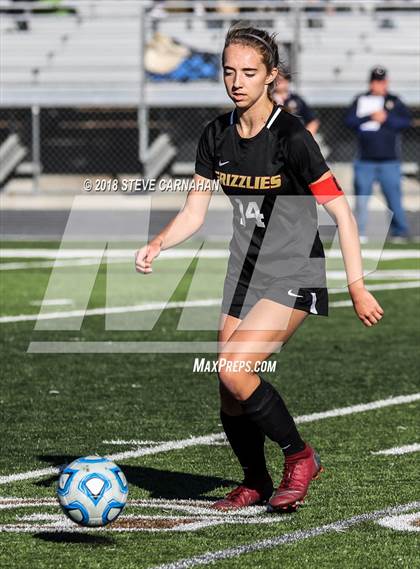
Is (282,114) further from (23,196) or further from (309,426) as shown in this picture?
(23,196)

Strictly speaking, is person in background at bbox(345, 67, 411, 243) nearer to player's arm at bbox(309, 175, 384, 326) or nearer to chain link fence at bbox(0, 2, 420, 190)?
chain link fence at bbox(0, 2, 420, 190)

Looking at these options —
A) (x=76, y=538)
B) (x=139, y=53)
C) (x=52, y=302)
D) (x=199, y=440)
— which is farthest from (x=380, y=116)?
(x=76, y=538)

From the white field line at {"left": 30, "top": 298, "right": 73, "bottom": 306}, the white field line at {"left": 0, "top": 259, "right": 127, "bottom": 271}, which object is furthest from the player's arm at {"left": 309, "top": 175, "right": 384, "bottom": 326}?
the white field line at {"left": 0, "top": 259, "right": 127, "bottom": 271}

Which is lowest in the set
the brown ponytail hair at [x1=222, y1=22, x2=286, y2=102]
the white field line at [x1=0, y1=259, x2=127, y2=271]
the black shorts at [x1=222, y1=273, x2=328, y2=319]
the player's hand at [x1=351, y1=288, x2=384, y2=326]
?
the white field line at [x1=0, y1=259, x2=127, y2=271]

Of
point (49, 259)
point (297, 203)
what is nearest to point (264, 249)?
point (297, 203)

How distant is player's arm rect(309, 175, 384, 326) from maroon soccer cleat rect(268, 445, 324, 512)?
0.67 metres

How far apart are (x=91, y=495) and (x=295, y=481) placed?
96 cm

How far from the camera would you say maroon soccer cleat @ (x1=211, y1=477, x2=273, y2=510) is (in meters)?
5.73

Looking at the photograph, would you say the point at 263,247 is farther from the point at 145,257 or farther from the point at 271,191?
the point at 145,257

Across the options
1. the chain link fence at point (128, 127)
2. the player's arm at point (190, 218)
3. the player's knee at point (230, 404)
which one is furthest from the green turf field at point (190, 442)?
the chain link fence at point (128, 127)

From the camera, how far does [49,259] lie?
17312 mm

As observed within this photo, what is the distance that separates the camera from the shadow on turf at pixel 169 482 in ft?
19.7

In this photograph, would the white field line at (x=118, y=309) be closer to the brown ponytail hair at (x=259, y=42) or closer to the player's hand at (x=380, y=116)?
the player's hand at (x=380, y=116)

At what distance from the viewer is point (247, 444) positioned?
230 inches
